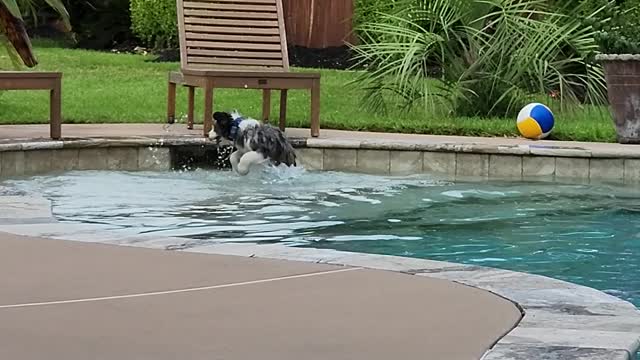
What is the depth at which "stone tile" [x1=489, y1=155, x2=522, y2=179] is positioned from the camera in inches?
346

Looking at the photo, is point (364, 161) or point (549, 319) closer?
point (549, 319)

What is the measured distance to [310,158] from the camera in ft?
29.9

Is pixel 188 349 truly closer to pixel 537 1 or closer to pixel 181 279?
pixel 181 279

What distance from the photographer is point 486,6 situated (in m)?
11.3

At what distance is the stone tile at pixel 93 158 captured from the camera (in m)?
8.61

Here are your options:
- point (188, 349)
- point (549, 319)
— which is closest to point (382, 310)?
point (549, 319)

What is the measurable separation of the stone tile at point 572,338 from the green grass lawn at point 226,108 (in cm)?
661

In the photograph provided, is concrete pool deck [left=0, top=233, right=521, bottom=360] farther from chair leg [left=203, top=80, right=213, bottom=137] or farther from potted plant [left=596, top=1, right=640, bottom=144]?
potted plant [left=596, top=1, right=640, bottom=144]

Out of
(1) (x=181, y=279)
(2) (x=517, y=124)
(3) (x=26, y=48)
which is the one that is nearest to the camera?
(3) (x=26, y=48)

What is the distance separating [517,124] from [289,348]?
6837mm

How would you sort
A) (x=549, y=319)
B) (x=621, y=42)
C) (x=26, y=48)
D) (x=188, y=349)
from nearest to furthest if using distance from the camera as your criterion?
1. (x=26, y=48)
2. (x=188, y=349)
3. (x=549, y=319)
4. (x=621, y=42)

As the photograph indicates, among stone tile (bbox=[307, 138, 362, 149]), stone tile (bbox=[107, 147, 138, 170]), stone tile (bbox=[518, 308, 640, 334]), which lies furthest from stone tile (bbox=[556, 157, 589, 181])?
stone tile (bbox=[518, 308, 640, 334])

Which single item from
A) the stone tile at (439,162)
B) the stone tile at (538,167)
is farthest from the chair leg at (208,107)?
the stone tile at (538,167)

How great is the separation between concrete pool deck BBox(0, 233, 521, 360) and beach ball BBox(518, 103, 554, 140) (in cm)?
551
